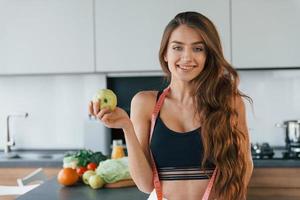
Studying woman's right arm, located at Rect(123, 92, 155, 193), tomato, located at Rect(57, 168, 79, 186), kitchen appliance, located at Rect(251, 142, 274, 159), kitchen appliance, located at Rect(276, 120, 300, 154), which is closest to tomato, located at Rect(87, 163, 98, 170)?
tomato, located at Rect(57, 168, 79, 186)

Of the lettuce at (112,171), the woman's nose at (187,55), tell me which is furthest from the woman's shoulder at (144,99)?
the lettuce at (112,171)

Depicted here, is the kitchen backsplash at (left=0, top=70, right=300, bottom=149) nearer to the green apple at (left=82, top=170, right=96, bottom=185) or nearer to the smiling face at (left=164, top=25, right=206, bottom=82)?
the green apple at (left=82, top=170, right=96, bottom=185)

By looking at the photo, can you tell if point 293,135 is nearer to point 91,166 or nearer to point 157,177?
point 91,166

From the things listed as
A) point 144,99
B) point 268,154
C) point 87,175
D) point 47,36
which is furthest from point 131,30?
point 144,99

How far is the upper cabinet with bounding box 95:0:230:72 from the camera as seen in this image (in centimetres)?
317

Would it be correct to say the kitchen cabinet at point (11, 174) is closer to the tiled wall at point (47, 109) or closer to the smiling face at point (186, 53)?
the tiled wall at point (47, 109)

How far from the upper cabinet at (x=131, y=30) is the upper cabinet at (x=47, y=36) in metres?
0.09

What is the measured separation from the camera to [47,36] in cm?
323

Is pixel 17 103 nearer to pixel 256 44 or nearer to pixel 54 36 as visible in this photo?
pixel 54 36

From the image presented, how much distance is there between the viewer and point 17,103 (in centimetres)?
363

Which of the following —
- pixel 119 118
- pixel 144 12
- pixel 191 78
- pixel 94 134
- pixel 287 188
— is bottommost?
pixel 287 188

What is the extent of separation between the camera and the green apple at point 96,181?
2.02 m

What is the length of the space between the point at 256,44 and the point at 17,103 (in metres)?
1.89

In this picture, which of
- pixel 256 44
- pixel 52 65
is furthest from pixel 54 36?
pixel 256 44
